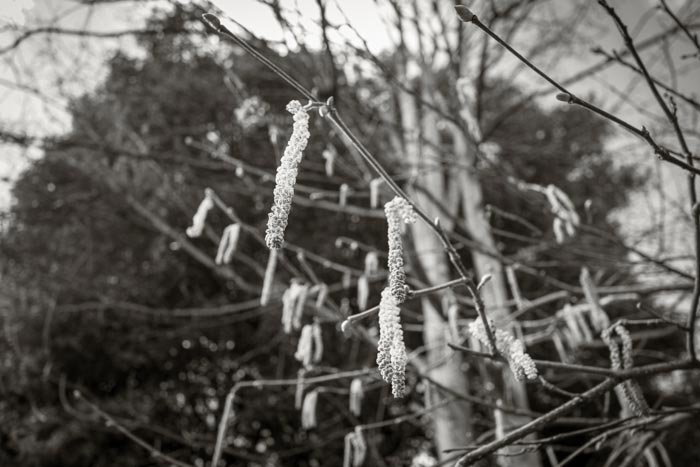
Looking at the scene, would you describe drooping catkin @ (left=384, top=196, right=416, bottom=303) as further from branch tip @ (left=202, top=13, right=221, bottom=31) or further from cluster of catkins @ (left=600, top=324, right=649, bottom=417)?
cluster of catkins @ (left=600, top=324, right=649, bottom=417)

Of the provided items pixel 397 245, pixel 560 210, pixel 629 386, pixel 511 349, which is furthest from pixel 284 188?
pixel 560 210

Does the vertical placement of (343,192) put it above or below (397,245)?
above

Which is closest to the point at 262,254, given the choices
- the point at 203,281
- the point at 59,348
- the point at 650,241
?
the point at 203,281

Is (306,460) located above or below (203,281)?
below

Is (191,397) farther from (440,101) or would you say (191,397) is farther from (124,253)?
(440,101)

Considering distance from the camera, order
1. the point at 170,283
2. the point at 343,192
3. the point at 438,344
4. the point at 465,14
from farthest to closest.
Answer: the point at 170,283 → the point at 438,344 → the point at 343,192 → the point at 465,14

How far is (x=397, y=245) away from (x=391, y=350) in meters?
0.13

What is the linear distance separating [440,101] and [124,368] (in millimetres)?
4311

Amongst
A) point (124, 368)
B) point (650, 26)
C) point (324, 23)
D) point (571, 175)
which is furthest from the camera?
point (571, 175)

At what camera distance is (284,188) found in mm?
597

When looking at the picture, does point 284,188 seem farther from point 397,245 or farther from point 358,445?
point 358,445

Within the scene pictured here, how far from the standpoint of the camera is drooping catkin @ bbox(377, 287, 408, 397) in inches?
24.0

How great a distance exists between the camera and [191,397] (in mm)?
6117

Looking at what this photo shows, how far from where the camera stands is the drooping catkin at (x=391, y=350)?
609 mm
